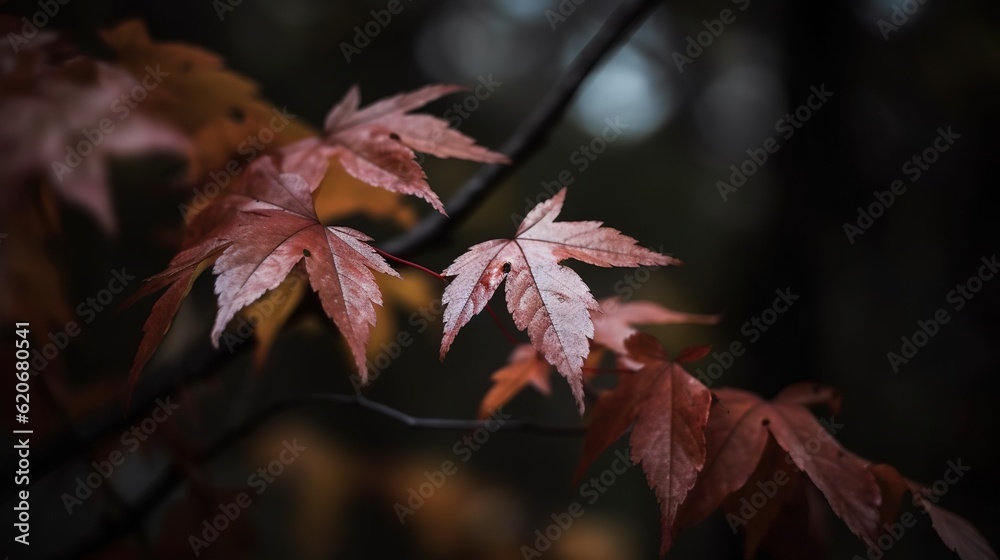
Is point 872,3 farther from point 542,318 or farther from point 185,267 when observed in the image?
point 185,267

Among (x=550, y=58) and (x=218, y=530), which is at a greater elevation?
(x=550, y=58)

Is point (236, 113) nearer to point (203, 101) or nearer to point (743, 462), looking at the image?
point (203, 101)

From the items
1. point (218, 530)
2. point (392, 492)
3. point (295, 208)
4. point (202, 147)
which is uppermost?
point (295, 208)

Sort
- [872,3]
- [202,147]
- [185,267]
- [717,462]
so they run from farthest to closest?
[872,3] < [202,147] < [717,462] < [185,267]

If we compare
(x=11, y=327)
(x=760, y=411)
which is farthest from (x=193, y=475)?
(x=760, y=411)
